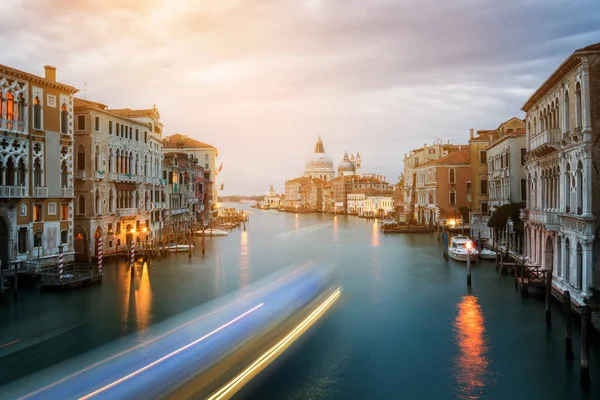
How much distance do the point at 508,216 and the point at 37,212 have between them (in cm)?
2099

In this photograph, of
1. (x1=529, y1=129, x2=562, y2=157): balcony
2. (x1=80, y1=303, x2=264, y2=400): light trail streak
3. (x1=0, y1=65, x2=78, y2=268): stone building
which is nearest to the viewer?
(x1=80, y1=303, x2=264, y2=400): light trail streak

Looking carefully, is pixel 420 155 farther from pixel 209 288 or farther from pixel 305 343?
pixel 305 343

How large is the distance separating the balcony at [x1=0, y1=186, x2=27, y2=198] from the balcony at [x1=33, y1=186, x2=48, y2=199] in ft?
1.71

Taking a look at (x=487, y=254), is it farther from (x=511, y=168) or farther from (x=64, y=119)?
(x=64, y=119)

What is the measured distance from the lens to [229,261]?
93.6ft

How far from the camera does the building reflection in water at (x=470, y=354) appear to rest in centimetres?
1001

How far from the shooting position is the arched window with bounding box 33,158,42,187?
20656 millimetres

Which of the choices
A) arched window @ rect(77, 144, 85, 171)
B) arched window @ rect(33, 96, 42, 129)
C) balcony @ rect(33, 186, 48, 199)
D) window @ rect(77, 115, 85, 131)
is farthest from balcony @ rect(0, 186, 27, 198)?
window @ rect(77, 115, 85, 131)

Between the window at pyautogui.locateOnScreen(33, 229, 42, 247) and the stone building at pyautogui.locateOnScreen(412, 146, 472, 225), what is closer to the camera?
the window at pyautogui.locateOnScreen(33, 229, 42, 247)

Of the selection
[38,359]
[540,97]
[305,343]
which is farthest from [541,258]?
[38,359]

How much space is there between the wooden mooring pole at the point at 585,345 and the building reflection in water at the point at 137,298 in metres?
Result: 10.2

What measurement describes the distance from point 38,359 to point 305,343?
5.81 metres

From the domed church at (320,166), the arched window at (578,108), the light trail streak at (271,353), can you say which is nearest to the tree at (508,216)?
the arched window at (578,108)

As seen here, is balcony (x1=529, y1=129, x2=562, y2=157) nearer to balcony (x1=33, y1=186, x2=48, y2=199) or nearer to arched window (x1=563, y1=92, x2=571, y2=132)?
arched window (x1=563, y1=92, x2=571, y2=132)
